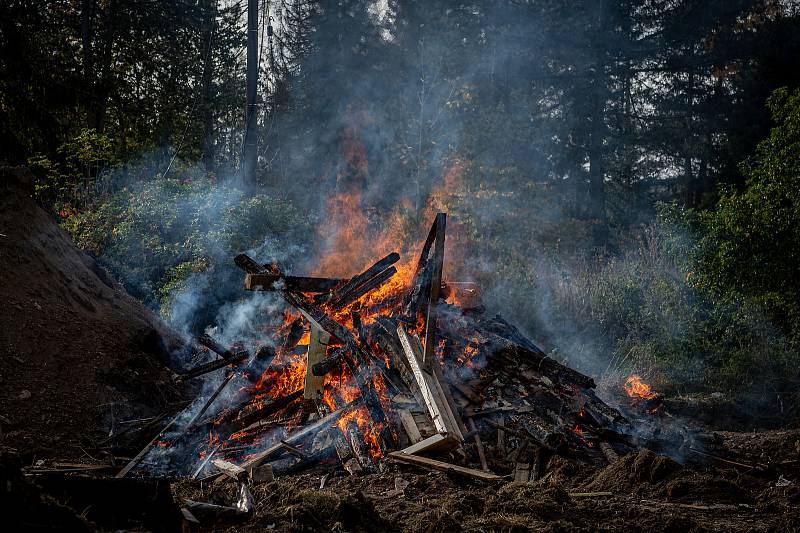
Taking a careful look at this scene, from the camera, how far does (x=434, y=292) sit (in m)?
7.68

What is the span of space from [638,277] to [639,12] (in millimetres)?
14242

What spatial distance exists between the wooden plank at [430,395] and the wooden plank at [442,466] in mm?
367

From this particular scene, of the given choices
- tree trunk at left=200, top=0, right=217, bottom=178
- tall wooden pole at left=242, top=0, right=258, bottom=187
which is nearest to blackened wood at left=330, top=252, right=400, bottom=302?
tall wooden pole at left=242, top=0, right=258, bottom=187

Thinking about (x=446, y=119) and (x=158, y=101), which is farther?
(x=446, y=119)

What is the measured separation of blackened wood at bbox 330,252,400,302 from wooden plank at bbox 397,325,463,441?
1207 millimetres

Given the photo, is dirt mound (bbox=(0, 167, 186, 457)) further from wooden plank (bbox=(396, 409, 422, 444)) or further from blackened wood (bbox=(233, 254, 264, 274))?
wooden plank (bbox=(396, 409, 422, 444))

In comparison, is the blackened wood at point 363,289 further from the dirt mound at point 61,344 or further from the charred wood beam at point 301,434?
the dirt mound at point 61,344

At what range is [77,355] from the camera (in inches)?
307

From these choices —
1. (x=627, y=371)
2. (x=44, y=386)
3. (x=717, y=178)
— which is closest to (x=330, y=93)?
(x=717, y=178)

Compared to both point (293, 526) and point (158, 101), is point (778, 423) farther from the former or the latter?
point (158, 101)

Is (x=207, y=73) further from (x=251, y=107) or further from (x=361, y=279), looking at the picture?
(x=361, y=279)

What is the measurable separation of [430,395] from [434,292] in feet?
5.17

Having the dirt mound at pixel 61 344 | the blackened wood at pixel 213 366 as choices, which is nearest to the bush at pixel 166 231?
the dirt mound at pixel 61 344

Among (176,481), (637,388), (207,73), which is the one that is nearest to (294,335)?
(176,481)
